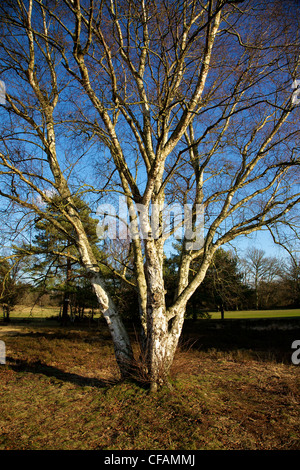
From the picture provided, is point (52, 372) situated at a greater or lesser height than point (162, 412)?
lesser

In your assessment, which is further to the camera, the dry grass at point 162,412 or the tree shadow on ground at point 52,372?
the tree shadow on ground at point 52,372

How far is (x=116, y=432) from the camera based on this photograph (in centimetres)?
349

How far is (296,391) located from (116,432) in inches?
128

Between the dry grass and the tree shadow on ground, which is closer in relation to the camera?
the dry grass

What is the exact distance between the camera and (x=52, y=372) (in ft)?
24.4

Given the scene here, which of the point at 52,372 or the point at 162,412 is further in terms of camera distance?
the point at 52,372

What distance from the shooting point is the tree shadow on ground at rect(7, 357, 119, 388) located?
20.1ft

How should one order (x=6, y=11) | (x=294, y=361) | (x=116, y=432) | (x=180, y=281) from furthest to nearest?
(x=294, y=361) → (x=180, y=281) → (x=6, y=11) → (x=116, y=432)

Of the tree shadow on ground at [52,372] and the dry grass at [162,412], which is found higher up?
the dry grass at [162,412]

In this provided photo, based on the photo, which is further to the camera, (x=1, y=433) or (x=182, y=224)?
(x=182, y=224)

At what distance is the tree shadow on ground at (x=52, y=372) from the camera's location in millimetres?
6112

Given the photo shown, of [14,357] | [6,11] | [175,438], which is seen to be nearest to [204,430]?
[175,438]

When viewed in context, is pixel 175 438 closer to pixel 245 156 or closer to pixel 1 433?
pixel 1 433

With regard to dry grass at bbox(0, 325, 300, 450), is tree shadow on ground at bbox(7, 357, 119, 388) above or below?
below
